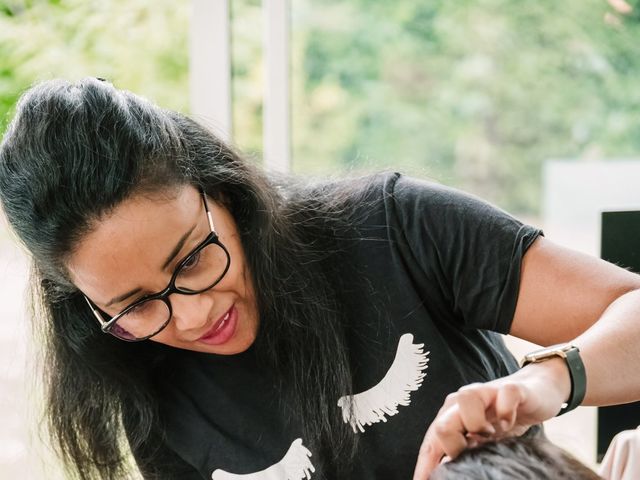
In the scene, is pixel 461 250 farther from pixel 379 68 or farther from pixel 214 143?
pixel 379 68

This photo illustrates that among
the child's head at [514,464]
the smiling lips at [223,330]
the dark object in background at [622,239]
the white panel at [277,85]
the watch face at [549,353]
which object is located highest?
the white panel at [277,85]

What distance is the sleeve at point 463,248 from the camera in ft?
3.80

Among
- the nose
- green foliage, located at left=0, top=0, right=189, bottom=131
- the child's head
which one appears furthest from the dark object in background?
green foliage, located at left=0, top=0, right=189, bottom=131

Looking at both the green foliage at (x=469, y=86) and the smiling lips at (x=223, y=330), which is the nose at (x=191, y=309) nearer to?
the smiling lips at (x=223, y=330)

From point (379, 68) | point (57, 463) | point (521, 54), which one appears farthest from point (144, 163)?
point (521, 54)

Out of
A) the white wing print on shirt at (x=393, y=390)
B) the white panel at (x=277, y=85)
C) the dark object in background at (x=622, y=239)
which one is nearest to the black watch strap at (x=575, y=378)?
the white wing print on shirt at (x=393, y=390)

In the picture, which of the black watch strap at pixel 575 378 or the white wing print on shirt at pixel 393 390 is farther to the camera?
Result: the white wing print on shirt at pixel 393 390

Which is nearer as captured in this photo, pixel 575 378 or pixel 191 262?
pixel 575 378

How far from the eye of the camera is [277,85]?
224 cm

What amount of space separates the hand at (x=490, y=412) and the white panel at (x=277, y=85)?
134cm

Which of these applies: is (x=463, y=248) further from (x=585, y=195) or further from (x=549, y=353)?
(x=585, y=195)

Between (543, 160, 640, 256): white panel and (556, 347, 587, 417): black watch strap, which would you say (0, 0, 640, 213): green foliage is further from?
(556, 347, 587, 417): black watch strap

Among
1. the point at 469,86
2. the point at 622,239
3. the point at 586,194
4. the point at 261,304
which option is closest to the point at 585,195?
the point at 586,194

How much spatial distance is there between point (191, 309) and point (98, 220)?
19 centimetres
